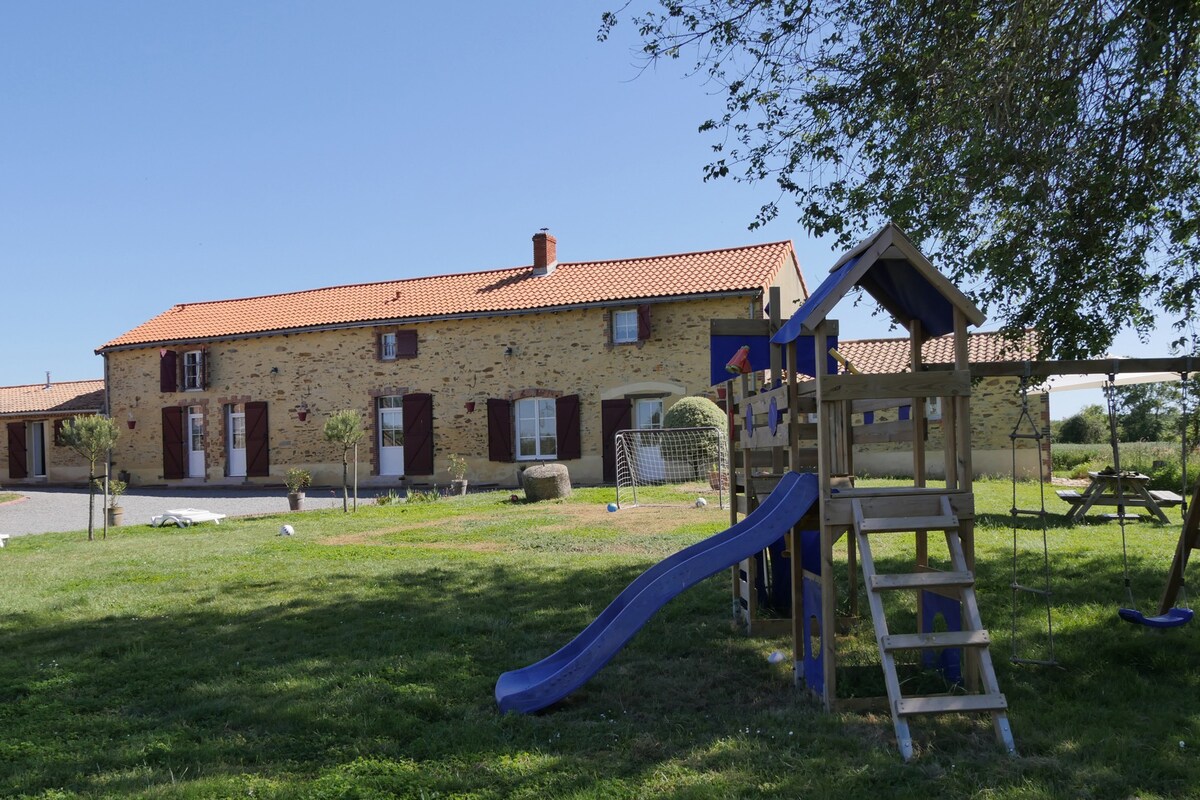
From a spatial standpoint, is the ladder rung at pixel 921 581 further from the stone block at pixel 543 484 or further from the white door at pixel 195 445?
the white door at pixel 195 445

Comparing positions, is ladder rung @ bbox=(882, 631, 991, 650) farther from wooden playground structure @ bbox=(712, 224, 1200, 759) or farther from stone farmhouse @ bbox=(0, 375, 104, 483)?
stone farmhouse @ bbox=(0, 375, 104, 483)

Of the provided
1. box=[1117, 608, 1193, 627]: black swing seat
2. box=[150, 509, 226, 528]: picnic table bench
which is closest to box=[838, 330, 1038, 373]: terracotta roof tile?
box=[150, 509, 226, 528]: picnic table bench

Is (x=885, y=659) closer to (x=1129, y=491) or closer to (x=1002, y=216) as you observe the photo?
(x=1002, y=216)

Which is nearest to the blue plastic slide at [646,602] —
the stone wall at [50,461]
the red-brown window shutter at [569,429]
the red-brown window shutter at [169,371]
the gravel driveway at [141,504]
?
the gravel driveway at [141,504]

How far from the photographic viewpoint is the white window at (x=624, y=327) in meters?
19.5

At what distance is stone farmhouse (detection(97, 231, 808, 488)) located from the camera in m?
19.2

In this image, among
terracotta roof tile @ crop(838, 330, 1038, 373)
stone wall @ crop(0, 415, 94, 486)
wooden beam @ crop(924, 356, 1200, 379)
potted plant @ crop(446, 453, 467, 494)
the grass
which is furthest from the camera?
stone wall @ crop(0, 415, 94, 486)

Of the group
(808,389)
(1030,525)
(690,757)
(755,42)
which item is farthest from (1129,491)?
(690,757)

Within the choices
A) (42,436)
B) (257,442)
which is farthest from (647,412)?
(42,436)

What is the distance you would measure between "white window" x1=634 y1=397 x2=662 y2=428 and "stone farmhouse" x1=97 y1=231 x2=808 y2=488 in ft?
0.09

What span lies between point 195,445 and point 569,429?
1064 cm

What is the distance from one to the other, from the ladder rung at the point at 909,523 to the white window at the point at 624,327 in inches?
608

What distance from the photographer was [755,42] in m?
7.12

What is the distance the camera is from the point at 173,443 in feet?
76.4
